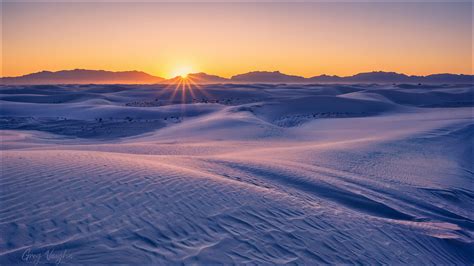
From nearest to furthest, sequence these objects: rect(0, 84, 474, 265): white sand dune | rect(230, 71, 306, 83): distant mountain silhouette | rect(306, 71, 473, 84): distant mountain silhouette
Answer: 1. rect(0, 84, 474, 265): white sand dune
2. rect(306, 71, 473, 84): distant mountain silhouette
3. rect(230, 71, 306, 83): distant mountain silhouette

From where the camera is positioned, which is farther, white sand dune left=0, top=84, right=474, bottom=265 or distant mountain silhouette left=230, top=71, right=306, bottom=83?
distant mountain silhouette left=230, top=71, right=306, bottom=83

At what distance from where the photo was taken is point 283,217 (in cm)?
493

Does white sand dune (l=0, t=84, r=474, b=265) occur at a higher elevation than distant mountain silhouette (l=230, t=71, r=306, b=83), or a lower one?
lower

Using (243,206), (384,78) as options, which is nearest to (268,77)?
(384,78)

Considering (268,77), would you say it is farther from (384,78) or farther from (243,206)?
(243,206)

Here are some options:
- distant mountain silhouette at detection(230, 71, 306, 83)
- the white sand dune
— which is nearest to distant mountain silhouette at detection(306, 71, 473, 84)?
distant mountain silhouette at detection(230, 71, 306, 83)

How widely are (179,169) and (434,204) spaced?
4501 mm

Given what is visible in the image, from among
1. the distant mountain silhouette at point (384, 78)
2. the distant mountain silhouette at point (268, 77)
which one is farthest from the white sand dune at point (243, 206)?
the distant mountain silhouette at point (268, 77)

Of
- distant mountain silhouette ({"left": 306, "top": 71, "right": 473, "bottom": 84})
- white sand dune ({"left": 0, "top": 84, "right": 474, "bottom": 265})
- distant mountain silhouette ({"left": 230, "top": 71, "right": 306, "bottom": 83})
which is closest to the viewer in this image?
white sand dune ({"left": 0, "top": 84, "right": 474, "bottom": 265})

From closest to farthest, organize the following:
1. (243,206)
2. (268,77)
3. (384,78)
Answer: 1. (243,206)
2. (384,78)
3. (268,77)

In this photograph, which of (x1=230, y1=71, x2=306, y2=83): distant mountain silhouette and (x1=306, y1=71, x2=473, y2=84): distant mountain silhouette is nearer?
(x1=306, y1=71, x2=473, y2=84): distant mountain silhouette

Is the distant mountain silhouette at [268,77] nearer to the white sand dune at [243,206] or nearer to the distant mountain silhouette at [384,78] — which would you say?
the distant mountain silhouette at [384,78]

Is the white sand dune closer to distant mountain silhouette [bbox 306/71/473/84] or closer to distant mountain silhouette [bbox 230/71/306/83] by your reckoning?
distant mountain silhouette [bbox 306/71/473/84]

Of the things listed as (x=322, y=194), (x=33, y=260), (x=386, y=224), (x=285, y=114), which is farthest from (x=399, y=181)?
(x=285, y=114)
